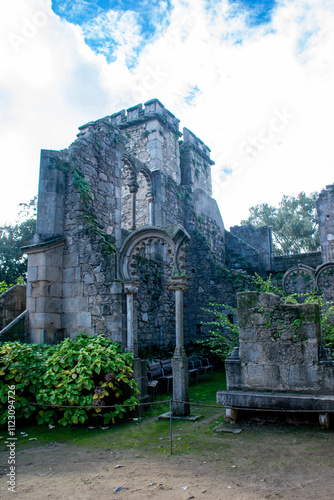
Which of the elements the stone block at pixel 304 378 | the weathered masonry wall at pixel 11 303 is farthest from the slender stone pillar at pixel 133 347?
the weathered masonry wall at pixel 11 303

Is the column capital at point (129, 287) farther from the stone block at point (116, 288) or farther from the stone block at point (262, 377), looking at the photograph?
the stone block at point (262, 377)

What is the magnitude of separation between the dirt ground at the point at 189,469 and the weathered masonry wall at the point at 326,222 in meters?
9.69

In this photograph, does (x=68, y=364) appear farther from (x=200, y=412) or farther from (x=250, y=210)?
(x=250, y=210)

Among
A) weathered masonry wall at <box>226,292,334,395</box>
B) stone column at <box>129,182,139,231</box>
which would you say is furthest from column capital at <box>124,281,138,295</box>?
stone column at <box>129,182,139,231</box>

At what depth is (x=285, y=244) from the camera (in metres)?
30.2

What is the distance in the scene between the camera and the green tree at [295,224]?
29.2 m

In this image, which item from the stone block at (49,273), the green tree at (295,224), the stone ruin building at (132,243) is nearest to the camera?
the stone ruin building at (132,243)

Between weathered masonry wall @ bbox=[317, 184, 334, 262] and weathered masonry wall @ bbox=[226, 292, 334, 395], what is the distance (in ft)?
29.7

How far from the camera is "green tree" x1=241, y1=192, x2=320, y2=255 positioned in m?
29.2

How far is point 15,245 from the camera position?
19109mm

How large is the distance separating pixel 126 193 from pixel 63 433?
8431 mm

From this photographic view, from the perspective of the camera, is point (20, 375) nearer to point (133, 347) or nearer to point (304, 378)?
point (133, 347)

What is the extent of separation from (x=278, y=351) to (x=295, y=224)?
84.6 feet

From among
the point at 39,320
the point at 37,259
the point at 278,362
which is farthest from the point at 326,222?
→ the point at 39,320
